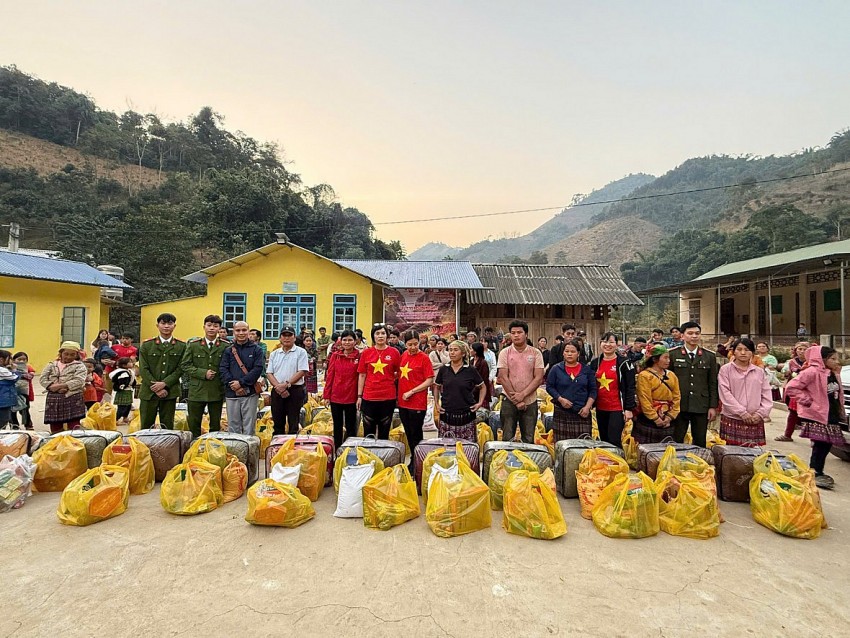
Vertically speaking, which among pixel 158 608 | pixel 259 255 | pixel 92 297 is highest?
pixel 259 255

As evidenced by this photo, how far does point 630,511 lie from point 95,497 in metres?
3.80

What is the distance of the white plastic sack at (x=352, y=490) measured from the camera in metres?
3.56

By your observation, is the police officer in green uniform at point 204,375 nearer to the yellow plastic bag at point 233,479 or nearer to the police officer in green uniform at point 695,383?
the yellow plastic bag at point 233,479

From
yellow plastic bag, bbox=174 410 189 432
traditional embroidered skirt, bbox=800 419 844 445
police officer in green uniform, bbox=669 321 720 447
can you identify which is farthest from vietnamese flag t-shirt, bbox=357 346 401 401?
traditional embroidered skirt, bbox=800 419 844 445

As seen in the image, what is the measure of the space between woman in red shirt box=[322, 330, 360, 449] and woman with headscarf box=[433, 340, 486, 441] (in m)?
0.95

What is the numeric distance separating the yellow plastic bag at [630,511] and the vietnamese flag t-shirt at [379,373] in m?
2.19

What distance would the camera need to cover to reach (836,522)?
11.8ft

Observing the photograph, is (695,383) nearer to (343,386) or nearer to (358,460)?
(358,460)

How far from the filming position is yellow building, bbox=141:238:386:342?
1498 cm

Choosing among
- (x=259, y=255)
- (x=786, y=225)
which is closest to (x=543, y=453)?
(x=259, y=255)

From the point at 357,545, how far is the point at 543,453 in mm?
1764

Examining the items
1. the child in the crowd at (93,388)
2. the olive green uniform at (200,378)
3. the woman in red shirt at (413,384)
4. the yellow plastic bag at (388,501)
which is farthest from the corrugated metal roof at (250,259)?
the yellow plastic bag at (388,501)

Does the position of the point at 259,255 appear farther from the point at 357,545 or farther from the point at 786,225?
the point at 786,225

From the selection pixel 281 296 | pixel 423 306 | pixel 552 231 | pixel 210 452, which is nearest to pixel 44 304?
pixel 281 296
